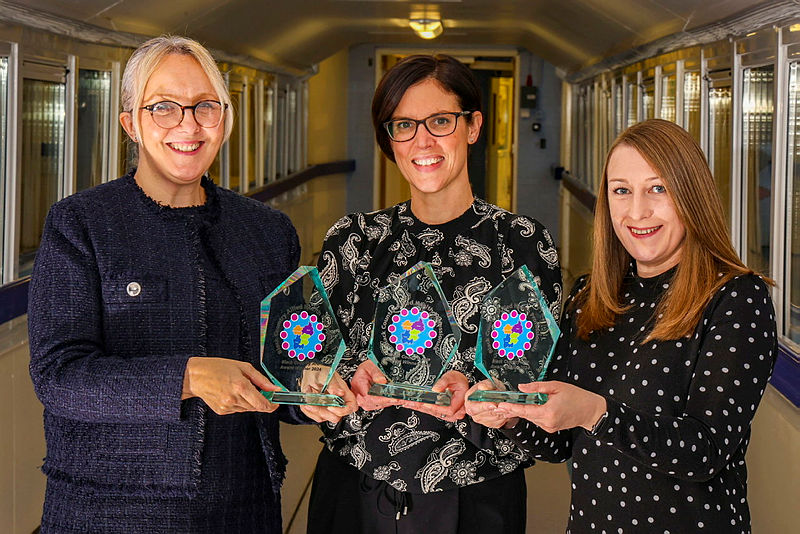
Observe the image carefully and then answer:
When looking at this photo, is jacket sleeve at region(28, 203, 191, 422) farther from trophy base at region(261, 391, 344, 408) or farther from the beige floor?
the beige floor

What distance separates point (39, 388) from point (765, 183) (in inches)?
A: 121

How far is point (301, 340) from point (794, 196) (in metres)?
2.33

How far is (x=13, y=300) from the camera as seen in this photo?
149 inches

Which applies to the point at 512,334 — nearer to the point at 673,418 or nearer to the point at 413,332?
the point at 413,332

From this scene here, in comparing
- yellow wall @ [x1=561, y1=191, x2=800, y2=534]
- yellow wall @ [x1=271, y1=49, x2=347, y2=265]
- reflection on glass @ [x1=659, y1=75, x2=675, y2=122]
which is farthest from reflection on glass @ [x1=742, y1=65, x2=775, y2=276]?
yellow wall @ [x1=271, y1=49, x2=347, y2=265]

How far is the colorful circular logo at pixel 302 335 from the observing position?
1.95m

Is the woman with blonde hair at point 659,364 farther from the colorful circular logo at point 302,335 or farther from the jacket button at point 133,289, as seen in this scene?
the jacket button at point 133,289

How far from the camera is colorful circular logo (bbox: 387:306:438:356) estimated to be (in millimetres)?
2006

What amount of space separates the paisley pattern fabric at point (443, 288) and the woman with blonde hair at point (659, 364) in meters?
0.13

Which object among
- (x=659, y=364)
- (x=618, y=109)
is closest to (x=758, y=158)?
(x=659, y=364)

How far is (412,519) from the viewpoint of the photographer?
2029 millimetres

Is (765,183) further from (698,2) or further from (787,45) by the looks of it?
(698,2)

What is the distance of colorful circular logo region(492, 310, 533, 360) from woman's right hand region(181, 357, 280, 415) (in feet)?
1.57

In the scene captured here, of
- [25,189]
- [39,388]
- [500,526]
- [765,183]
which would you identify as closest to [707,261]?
[500,526]
